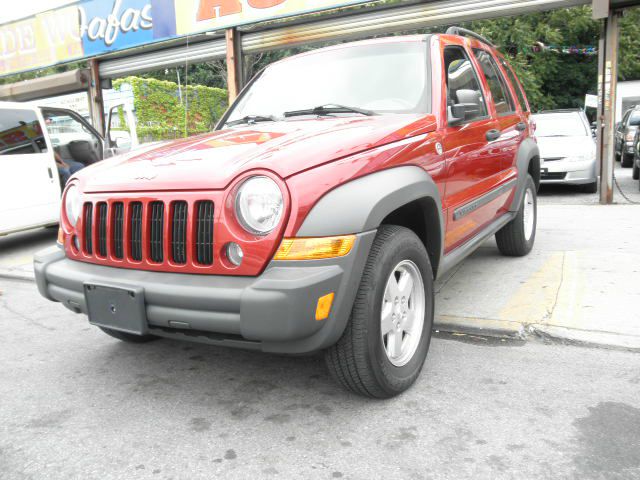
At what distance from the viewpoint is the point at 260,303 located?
7.01 feet

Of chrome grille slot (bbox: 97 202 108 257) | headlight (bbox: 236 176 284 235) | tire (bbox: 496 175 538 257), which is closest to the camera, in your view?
headlight (bbox: 236 176 284 235)

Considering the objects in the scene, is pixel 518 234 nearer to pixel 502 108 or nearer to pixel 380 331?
pixel 502 108

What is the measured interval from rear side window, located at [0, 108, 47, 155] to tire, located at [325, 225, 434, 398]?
18.6ft

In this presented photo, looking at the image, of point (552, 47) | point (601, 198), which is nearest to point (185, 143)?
point (601, 198)

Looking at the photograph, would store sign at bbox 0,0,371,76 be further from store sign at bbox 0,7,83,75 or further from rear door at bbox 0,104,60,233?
rear door at bbox 0,104,60,233

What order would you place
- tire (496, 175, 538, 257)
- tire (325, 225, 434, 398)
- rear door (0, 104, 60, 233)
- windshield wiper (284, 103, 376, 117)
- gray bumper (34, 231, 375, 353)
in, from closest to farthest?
gray bumper (34, 231, 375, 353) → tire (325, 225, 434, 398) → windshield wiper (284, 103, 376, 117) → tire (496, 175, 538, 257) → rear door (0, 104, 60, 233)

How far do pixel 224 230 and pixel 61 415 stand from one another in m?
1.22

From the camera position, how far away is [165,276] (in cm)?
241

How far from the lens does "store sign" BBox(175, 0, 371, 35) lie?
8.60m

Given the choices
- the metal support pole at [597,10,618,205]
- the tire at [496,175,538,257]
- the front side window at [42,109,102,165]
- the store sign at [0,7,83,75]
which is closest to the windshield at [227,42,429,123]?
the tire at [496,175,538,257]

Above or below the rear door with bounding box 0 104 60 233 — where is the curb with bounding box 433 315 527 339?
below

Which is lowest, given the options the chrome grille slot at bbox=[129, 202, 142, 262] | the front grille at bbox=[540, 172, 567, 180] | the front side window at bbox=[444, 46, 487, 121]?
the front grille at bbox=[540, 172, 567, 180]

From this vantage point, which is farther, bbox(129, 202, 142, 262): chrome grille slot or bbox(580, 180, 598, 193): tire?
bbox(580, 180, 598, 193): tire

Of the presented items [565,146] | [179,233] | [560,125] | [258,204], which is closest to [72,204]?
[179,233]
